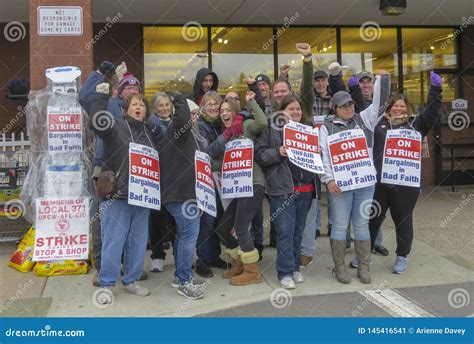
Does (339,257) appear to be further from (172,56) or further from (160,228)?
(172,56)

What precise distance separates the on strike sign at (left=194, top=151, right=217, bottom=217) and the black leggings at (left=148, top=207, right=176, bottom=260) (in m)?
0.65

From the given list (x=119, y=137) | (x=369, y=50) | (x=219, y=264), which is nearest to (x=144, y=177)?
(x=119, y=137)

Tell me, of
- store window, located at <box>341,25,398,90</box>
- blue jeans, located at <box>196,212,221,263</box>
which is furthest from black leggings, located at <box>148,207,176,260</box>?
store window, located at <box>341,25,398,90</box>

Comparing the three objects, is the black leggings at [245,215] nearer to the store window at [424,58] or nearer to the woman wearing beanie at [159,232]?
the woman wearing beanie at [159,232]

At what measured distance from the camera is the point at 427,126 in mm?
5574

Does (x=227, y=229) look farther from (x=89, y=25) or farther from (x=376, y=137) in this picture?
(x=89, y=25)

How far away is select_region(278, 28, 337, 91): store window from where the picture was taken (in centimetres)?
1091

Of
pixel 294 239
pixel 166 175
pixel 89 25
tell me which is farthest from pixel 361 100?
pixel 89 25

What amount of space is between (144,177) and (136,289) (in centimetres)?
104

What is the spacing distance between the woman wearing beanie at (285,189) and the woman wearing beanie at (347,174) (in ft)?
0.82

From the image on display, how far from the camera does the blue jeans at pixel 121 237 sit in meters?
4.81

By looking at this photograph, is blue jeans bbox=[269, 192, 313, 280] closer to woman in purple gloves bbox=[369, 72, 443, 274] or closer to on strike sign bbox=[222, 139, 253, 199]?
on strike sign bbox=[222, 139, 253, 199]

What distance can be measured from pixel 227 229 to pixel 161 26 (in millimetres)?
6187

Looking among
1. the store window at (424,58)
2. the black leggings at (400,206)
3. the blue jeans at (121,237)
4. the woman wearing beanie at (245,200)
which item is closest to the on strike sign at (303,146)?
the woman wearing beanie at (245,200)
